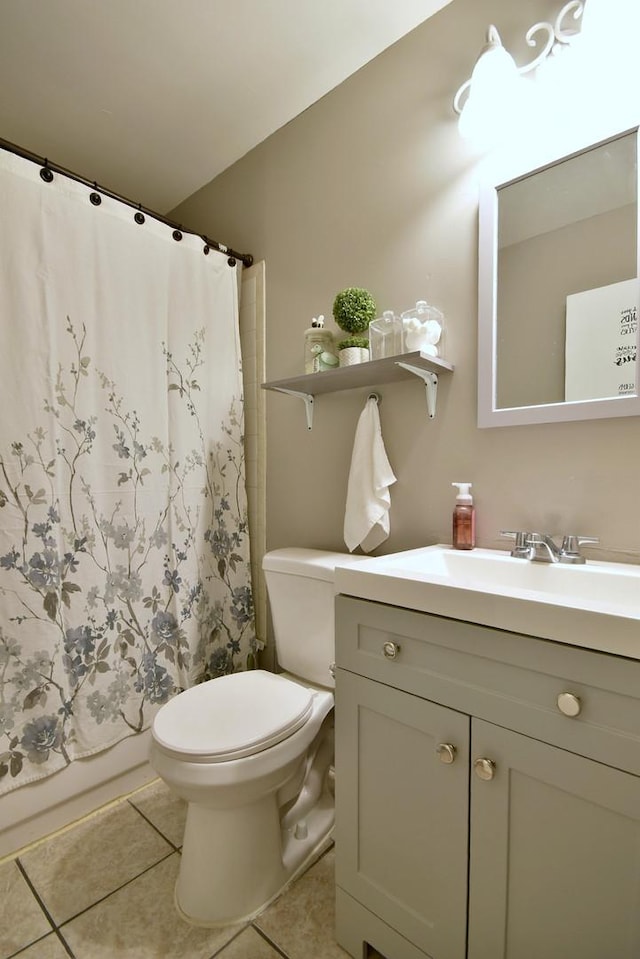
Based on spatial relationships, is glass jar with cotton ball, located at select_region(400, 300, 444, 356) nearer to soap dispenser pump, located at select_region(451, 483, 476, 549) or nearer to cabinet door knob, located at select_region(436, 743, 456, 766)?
soap dispenser pump, located at select_region(451, 483, 476, 549)

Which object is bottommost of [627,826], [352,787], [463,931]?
[463,931]

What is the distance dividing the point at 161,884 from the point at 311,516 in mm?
1100

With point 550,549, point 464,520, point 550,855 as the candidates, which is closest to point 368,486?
point 464,520

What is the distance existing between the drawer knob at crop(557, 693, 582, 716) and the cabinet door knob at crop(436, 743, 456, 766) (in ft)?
0.69

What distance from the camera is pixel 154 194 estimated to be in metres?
2.10

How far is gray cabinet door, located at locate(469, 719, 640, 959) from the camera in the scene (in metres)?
0.63


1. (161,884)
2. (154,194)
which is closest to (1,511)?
(161,884)

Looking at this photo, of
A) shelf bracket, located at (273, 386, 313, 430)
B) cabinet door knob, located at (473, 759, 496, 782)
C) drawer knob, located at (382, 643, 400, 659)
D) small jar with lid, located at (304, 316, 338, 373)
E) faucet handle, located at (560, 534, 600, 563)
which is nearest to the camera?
cabinet door knob, located at (473, 759, 496, 782)

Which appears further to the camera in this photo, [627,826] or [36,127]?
[36,127]

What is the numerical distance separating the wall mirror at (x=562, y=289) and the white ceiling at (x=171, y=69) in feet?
2.27

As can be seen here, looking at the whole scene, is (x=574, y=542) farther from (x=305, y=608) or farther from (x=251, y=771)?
(x=251, y=771)

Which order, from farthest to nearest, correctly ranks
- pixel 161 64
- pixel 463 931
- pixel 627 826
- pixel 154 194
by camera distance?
pixel 154 194 < pixel 161 64 < pixel 463 931 < pixel 627 826

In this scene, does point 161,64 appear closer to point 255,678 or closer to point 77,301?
point 77,301

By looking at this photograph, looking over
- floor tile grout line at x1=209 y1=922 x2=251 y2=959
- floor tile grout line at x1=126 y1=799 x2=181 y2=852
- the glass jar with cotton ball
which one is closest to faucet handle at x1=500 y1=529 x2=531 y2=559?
the glass jar with cotton ball
